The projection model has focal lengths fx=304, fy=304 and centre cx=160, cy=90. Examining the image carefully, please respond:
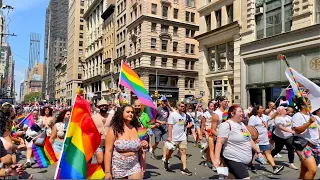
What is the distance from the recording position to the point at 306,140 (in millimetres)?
5617

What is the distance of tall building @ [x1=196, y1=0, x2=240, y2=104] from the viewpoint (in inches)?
990

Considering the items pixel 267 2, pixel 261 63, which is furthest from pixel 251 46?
pixel 267 2

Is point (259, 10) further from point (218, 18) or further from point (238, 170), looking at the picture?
point (238, 170)

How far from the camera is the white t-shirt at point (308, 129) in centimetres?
564

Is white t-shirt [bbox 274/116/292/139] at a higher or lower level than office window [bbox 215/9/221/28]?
lower

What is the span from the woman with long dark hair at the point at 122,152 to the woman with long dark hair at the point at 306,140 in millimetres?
2933

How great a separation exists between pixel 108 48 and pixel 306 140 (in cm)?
6237

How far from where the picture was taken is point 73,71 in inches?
3804

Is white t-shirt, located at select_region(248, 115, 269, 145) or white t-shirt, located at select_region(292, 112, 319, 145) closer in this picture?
white t-shirt, located at select_region(292, 112, 319, 145)

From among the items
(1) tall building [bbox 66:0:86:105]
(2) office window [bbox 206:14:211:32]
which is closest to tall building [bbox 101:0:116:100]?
(1) tall building [bbox 66:0:86:105]

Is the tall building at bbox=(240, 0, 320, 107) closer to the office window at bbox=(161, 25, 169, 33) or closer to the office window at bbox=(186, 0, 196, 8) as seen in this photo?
the office window at bbox=(161, 25, 169, 33)

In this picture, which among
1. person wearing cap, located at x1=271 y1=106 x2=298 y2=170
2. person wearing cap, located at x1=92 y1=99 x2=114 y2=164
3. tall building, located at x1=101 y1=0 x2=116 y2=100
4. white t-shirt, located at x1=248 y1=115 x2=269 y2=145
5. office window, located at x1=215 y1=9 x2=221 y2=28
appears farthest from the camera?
tall building, located at x1=101 y1=0 x2=116 y2=100

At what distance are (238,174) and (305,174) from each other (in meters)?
1.51

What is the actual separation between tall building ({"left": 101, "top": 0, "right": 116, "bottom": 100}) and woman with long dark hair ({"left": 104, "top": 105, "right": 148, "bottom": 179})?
185 ft
